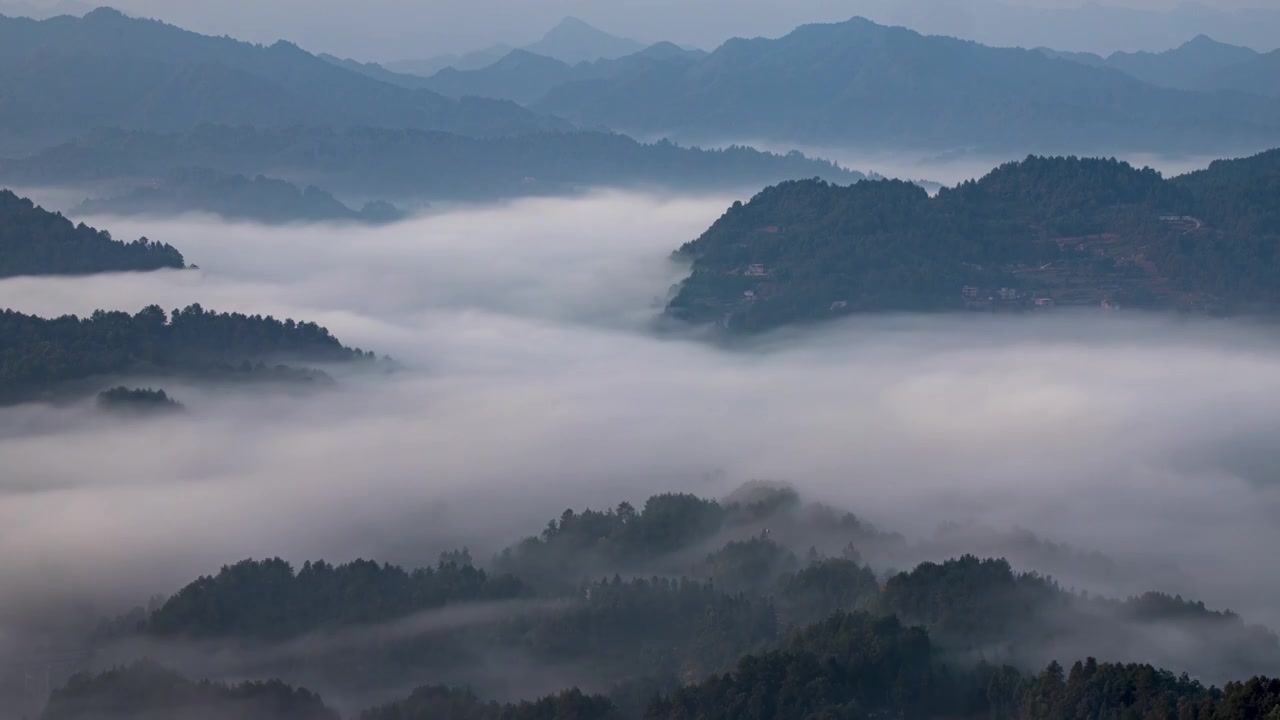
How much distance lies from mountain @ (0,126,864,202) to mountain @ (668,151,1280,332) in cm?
5546

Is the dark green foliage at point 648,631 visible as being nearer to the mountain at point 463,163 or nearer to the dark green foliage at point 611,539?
the dark green foliage at point 611,539

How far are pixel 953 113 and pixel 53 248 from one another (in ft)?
420

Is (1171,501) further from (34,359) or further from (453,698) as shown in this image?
Answer: (34,359)

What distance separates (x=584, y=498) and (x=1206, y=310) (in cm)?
3571

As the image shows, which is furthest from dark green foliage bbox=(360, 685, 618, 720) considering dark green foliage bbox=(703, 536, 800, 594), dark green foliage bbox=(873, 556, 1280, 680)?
dark green foliage bbox=(703, 536, 800, 594)

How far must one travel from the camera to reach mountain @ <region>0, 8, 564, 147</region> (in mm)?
154750

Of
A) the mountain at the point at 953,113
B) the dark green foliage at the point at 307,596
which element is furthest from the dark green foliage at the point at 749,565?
the mountain at the point at 953,113

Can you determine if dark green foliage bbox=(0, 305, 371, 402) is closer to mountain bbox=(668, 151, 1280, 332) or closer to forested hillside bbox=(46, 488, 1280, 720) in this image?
forested hillside bbox=(46, 488, 1280, 720)

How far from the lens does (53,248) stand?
74562 mm

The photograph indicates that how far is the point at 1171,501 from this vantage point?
5141 centimetres

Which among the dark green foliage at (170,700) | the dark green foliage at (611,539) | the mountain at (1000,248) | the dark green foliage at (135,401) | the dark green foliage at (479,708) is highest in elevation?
the mountain at (1000,248)

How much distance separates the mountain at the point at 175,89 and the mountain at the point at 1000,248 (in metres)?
84.9

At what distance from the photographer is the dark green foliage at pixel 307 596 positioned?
37719mm

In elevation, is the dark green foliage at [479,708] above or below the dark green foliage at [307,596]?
below
